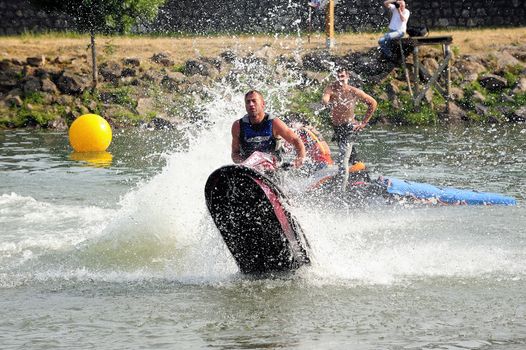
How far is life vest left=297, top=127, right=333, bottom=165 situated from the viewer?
14508mm

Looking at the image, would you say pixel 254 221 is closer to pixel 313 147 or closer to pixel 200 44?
pixel 313 147

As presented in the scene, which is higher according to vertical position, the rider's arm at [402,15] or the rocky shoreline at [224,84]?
the rider's arm at [402,15]

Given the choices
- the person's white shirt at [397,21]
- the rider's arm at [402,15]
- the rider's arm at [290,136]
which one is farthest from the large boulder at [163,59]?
the rider's arm at [290,136]

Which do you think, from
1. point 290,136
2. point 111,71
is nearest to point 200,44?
point 111,71

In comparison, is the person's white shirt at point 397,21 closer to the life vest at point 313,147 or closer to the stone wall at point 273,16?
the stone wall at point 273,16

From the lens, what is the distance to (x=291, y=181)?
12.6 metres

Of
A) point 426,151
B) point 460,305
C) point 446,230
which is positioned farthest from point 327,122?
point 460,305

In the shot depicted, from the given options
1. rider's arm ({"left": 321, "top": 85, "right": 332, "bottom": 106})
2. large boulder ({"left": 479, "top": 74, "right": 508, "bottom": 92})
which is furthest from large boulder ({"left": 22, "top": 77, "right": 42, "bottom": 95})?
rider's arm ({"left": 321, "top": 85, "right": 332, "bottom": 106})

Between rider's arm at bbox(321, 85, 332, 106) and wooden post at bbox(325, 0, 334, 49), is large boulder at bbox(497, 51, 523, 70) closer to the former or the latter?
wooden post at bbox(325, 0, 334, 49)

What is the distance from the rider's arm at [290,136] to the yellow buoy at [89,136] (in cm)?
1039

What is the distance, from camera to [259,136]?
11.8m

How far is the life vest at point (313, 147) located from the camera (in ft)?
47.6

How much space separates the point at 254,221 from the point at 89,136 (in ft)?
38.0

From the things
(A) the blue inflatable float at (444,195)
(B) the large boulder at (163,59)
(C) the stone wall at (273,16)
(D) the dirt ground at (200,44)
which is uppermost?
(C) the stone wall at (273,16)
